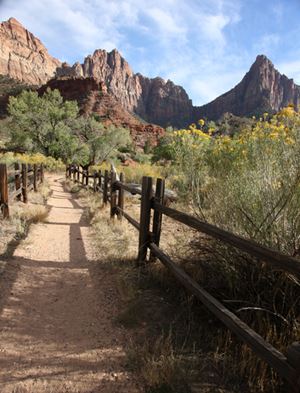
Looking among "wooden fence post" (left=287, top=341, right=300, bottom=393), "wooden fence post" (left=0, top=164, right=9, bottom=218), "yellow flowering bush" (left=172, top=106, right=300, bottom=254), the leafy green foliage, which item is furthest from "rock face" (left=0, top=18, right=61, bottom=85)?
"wooden fence post" (left=287, top=341, right=300, bottom=393)

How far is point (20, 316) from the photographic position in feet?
10.7

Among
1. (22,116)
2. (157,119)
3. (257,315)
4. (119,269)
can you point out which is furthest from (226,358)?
(157,119)

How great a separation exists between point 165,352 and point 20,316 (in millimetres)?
1838

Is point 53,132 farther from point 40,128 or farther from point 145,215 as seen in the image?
→ point 145,215

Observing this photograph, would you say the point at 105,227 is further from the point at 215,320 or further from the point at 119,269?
the point at 215,320

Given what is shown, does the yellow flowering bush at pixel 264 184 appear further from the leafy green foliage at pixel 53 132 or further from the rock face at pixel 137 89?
the rock face at pixel 137 89

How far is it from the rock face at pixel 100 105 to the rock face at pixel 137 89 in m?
70.9

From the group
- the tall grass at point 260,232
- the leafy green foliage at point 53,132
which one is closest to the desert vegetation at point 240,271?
the tall grass at point 260,232

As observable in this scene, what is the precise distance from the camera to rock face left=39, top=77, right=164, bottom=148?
265ft

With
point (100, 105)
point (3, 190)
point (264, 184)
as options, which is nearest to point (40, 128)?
point (3, 190)

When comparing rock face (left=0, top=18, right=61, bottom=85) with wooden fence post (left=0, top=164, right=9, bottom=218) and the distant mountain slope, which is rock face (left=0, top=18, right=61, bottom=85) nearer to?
the distant mountain slope

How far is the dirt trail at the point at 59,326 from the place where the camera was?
231 centimetres

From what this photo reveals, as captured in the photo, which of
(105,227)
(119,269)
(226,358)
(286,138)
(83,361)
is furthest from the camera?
(105,227)

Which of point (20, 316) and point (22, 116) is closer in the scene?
point (20, 316)
